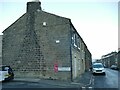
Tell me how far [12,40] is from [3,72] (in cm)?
636

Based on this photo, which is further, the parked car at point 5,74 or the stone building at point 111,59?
the stone building at point 111,59

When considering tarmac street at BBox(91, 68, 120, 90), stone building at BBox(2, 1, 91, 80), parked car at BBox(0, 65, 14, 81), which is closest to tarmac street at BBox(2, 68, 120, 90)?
tarmac street at BBox(91, 68, 120, 90)

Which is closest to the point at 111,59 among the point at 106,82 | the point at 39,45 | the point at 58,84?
the point at 106,82

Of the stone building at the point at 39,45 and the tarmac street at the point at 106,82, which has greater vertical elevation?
the stone building at the point at 39,45

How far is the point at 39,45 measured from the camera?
2312cm

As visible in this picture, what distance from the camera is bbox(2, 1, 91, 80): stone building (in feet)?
71.6

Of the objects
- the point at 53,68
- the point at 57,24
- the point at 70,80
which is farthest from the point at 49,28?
the point at 70,80

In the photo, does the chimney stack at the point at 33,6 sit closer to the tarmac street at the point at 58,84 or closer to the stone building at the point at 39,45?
the stone building at the point at 39,45

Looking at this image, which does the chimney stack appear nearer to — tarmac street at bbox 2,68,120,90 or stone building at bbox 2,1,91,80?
stone building at bbox 2,1,91,80

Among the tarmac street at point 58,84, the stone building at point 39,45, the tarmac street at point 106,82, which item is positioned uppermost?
the stone building at point 39,45

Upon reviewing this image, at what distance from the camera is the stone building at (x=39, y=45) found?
21.8 m

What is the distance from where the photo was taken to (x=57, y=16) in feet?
73.6

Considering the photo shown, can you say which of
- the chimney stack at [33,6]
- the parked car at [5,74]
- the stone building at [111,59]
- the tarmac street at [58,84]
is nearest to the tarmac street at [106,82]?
Result: the tarmac street at [58,84]

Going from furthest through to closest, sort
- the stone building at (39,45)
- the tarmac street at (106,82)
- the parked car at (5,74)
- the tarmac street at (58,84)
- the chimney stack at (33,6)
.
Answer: the chimney stack at (33,6) < the stone building at (39,45) < the parked car at (5,74) < the tarmac street at (106,82) < the tarmac street at (58,84)
